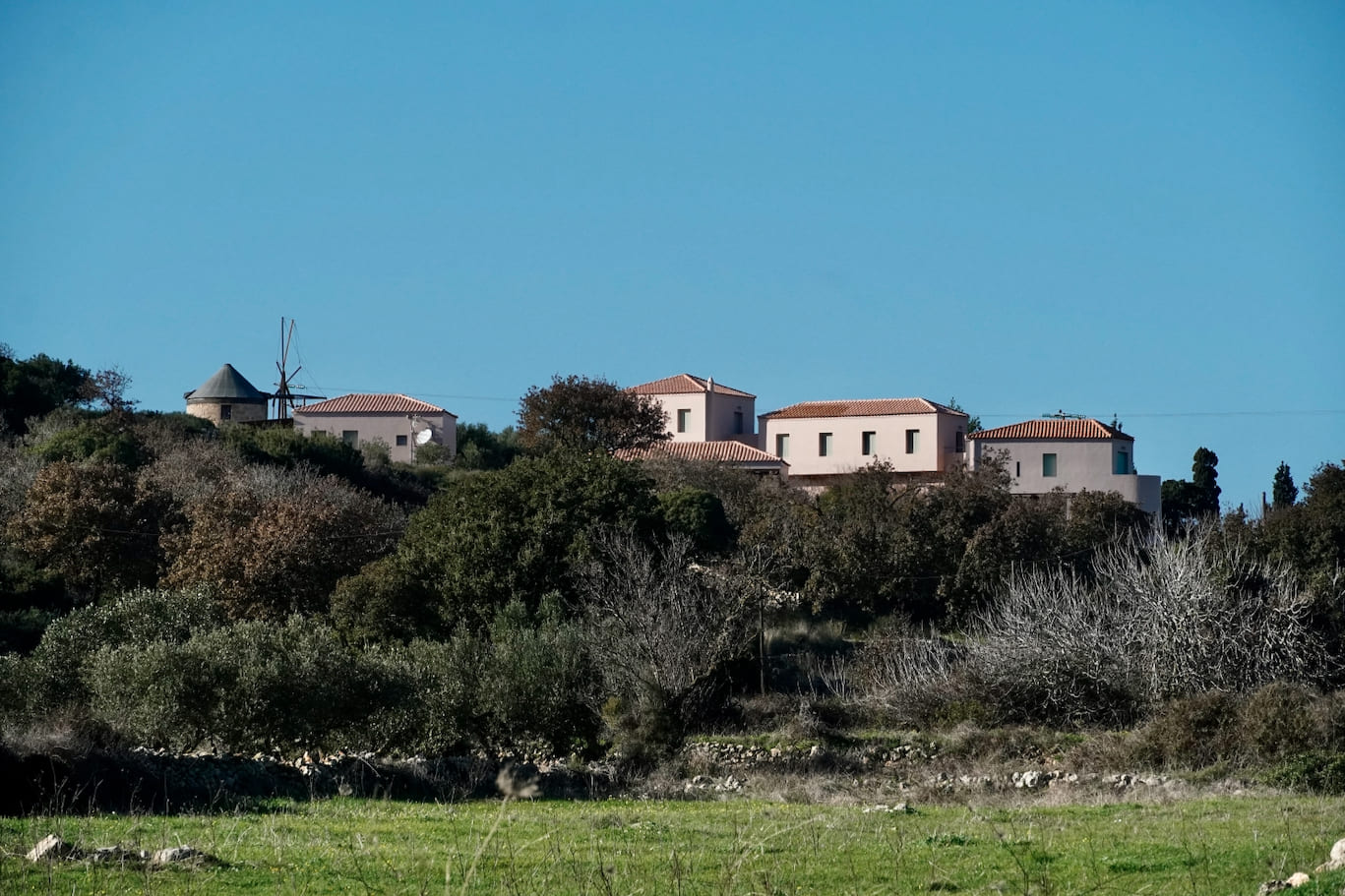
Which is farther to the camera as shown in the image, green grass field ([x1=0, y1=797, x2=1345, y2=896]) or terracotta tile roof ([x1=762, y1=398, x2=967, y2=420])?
terracotta tile roof ([x1=762, y1=398, x2=967, y2=420])

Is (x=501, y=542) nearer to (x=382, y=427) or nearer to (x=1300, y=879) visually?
(x=1300, y=879)

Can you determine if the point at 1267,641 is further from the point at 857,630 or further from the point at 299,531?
the point at 299,531

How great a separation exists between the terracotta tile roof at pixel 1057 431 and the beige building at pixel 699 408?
44.2ft

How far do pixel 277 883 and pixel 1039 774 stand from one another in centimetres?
1665

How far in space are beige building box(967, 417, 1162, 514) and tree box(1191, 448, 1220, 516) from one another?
8.72m

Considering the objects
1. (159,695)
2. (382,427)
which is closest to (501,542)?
(159,695)

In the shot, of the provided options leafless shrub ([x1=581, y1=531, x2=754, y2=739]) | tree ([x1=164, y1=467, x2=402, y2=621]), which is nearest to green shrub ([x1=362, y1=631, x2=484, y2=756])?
leafless shrub ([x1=581, y1=531, x2=754, y2=739])

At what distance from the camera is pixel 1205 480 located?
73625mm

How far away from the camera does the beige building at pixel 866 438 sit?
6750 cm

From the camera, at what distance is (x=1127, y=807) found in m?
16.4

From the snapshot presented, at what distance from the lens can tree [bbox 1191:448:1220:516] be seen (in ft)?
237

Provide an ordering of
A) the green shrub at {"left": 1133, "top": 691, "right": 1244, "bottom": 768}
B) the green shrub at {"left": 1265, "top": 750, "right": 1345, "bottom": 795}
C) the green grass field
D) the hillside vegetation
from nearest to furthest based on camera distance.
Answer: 1. the green grass field
2. the green shrub at {"left": 1265, "top": 750, "right": 1345, "bottom": 795}
3. the hillside vegetation
4. the green shrub at {"left": 1133, "top": 691, "right": 1244, "bottom": 768}

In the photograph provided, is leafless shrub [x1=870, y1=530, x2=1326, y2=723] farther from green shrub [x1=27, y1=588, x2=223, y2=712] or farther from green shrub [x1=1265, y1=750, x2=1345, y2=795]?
green shrub [x1=27, y1=588, x2=223, y2=712]

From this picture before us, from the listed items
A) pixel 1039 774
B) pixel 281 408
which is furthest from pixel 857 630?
pixel 281 408
